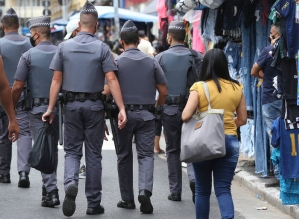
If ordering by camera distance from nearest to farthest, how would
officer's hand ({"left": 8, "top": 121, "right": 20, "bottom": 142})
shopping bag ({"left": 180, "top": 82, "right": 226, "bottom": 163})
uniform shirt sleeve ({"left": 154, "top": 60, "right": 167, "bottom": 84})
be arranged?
officer's hand ({"left": 8, "top": 121, "right": 20, "bottom": 142}) → shopping bag ({"left": 180, "top": 82, "right": 226, "bottom": 163}) → uniform shirt sleeve ({"left": 154, "top": 60, "right": 167, "bottom": 84})

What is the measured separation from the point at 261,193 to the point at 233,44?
2.94 metres

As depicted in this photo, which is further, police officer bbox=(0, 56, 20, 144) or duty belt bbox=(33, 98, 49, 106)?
duty belt bbox=(33, 98, 49, 106)

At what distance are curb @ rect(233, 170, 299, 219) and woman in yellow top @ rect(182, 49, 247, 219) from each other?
1616 mm

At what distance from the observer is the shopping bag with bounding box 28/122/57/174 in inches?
326

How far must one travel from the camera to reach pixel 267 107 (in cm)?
979

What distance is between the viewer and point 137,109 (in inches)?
342

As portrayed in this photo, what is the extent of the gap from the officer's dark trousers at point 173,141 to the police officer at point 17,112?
5.88 feet

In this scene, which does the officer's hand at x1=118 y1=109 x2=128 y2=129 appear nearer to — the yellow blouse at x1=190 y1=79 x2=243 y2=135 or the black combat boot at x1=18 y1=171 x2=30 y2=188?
the yellow blouse at x1=190 y1=79 x2=243 y2=135

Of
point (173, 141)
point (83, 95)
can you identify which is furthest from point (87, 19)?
point (173, 141)

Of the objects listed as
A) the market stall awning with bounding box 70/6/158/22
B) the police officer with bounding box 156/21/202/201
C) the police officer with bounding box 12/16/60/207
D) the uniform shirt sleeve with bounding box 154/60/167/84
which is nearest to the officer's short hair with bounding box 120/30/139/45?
the uniform shirt sleeve with bounding box 154/60/167/84

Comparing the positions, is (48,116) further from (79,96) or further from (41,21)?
(41,21)

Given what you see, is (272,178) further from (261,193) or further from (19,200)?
(19,200)

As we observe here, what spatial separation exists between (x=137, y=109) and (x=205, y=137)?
202cm

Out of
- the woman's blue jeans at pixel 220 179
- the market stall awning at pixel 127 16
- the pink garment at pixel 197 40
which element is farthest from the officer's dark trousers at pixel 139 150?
the market stall awning at pixel 127 16
